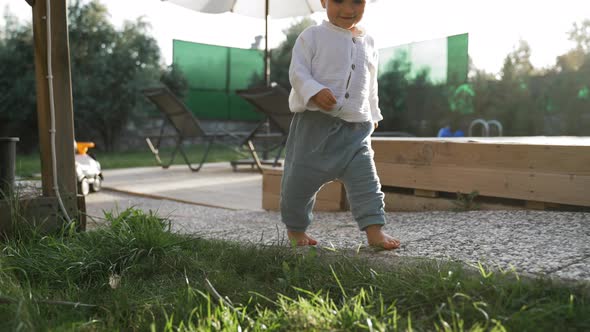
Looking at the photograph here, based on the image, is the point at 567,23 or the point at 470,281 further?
the point at 567,23

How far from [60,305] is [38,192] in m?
1.21

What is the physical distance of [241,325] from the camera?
1.33m

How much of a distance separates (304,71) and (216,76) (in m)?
8.82

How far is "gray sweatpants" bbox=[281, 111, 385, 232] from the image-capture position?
6.76 ft

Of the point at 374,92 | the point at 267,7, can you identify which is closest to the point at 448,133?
the point at 267,7

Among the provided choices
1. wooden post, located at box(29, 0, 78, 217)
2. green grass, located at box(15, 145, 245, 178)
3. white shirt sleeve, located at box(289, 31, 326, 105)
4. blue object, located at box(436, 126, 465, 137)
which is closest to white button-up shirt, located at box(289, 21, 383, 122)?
white shirt sleeve, located at box(289, 31, 326, 105)

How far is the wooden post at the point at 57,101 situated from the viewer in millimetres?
2357

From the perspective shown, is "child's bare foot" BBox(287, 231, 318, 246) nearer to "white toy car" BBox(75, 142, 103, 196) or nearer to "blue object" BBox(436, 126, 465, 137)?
"white toy car" BBox(75, 142, 103, 196)

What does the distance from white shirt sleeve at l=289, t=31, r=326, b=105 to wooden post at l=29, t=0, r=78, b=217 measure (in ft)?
3.32

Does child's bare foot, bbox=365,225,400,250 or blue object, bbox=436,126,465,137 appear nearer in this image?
child's bare foot, bbox=365,225,400,250

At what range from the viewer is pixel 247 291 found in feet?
5.06

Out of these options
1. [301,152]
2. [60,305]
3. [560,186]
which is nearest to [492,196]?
[560,186]

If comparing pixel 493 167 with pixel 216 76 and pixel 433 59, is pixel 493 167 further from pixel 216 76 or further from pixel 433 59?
pixel 216 76

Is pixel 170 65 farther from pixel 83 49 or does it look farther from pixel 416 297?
pixel 416 297
